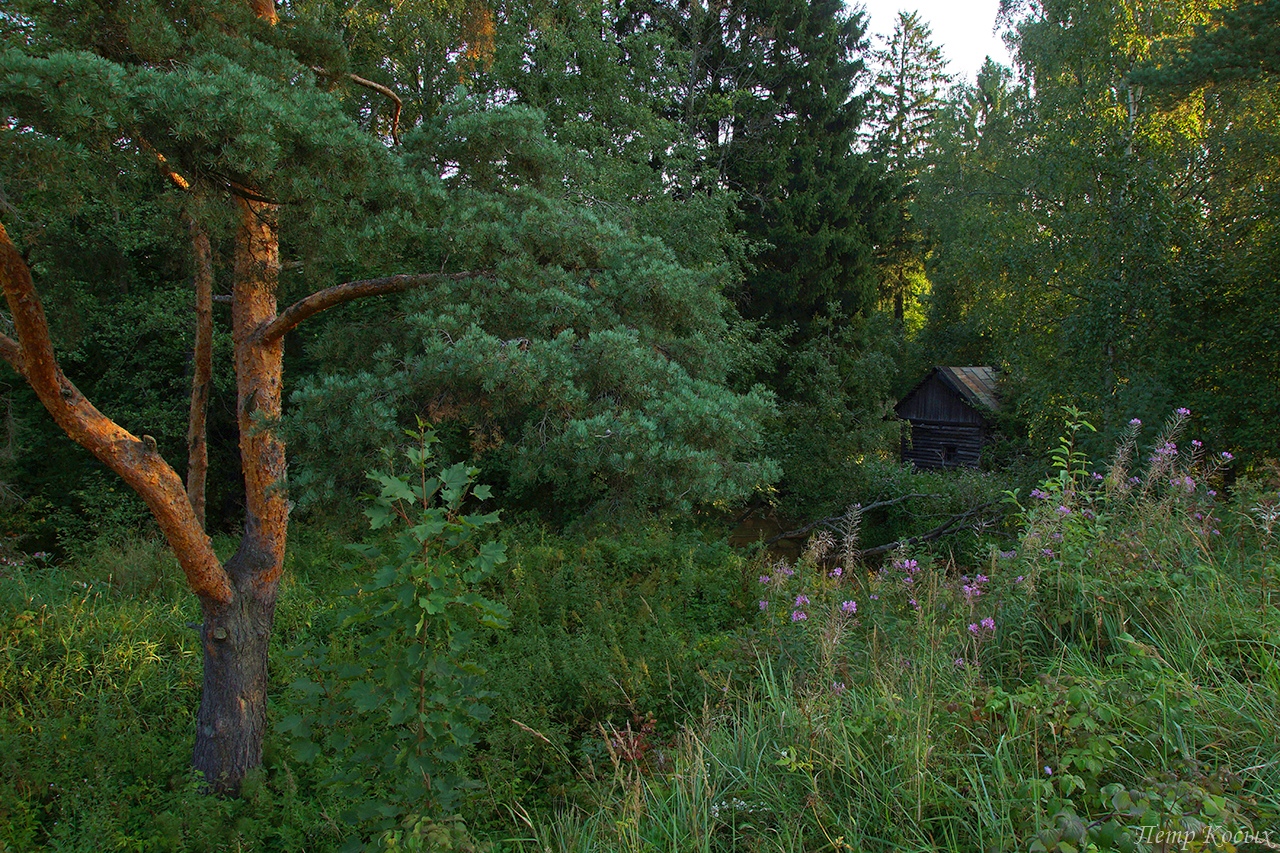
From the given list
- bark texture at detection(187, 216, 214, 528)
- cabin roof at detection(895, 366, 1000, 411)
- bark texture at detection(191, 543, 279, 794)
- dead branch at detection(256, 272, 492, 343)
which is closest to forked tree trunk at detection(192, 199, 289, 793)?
bark texture at detection(191, 543, 279, 794)

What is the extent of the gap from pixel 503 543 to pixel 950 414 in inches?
818

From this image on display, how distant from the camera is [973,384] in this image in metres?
20.3

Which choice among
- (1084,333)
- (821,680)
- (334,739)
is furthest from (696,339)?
(1084,333)

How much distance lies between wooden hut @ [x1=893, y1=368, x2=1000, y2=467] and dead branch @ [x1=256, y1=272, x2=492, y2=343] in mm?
17836

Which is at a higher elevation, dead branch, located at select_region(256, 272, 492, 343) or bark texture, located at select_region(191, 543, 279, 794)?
dead branch, located at select_region(256, 272, 492, 343)

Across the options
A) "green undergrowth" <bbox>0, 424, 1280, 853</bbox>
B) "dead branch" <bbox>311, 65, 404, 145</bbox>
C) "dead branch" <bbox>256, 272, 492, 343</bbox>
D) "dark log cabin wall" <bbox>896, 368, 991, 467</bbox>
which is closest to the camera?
"green undergrowth" <bbox>0, 424, 1280, 853</bbox>

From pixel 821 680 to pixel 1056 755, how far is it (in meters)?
0.99

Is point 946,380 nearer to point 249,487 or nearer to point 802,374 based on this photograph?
point 802,374

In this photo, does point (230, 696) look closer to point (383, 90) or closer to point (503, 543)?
point (503, 543)

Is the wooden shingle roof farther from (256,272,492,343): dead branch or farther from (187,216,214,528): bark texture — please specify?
(187,216,214,528): bark texture

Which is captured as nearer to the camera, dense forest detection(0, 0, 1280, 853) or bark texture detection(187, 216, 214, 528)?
dense forest detection(0, 0, 1280, 853)

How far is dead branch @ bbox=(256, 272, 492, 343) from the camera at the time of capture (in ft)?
14.4

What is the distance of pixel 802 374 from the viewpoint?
598 inches

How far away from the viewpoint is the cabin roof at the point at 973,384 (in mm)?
19509
